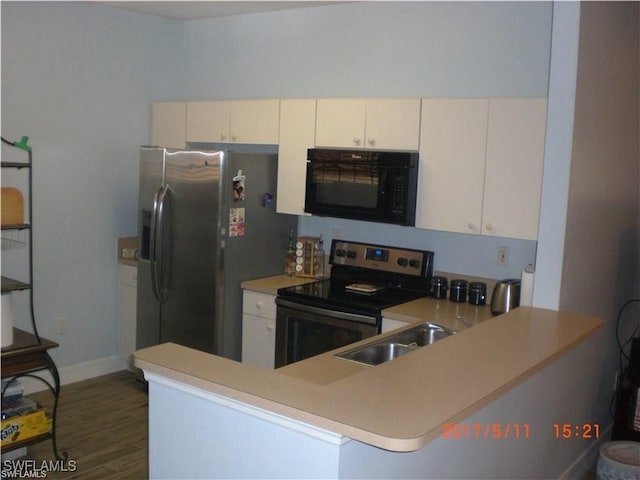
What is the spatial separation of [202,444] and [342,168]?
2.21 metres

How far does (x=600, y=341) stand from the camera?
3.58m

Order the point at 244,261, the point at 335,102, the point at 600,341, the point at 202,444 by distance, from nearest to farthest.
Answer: the point at 202,444 → the point at 600,341 → the point at 335,102 → the point at 244,261

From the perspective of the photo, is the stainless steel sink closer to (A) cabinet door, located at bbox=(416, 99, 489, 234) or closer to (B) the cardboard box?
(A) cabinet door, located at bbox=(416, 99, 489, 234)

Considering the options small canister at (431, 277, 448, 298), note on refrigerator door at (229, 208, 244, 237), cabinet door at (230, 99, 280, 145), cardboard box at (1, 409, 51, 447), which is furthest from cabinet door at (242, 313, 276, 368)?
cardboard box at (1, 409, 51, 447)

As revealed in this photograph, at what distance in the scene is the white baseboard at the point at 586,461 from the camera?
3445mm

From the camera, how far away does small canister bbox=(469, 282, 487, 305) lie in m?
3.91

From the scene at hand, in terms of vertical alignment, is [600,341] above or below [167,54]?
below

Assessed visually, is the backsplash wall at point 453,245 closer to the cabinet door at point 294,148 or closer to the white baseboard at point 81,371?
the cabinet door at point 294,148

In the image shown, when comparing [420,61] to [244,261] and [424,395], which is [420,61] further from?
[424,395]

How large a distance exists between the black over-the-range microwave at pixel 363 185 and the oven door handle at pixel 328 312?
0.56 metres

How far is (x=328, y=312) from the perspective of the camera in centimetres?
387

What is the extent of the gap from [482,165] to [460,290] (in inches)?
31.5

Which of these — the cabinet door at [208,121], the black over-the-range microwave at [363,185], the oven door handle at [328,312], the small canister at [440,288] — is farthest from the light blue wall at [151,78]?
the oven door handle at [328,312]

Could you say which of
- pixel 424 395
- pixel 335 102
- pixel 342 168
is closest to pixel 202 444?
pixel 424 395
